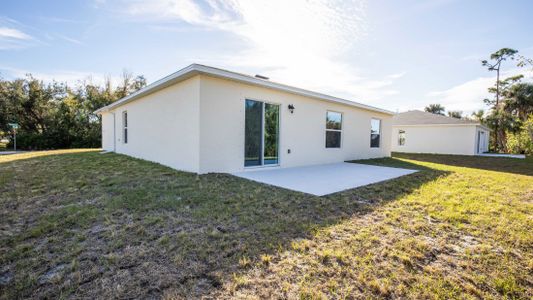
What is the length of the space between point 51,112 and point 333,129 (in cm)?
2282

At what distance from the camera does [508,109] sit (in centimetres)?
2195

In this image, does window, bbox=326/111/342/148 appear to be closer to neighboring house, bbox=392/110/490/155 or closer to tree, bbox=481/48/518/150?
neighboring house, bbox=392/110/490/155

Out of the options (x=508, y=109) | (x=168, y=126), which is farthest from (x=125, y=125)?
(x=508, y=109)

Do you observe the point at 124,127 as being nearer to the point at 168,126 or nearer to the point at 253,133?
the point at 168,126

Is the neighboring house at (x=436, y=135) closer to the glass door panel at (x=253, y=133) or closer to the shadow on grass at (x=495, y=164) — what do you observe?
the shadow on grass at (x=495, y=164)

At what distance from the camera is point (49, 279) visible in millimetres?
1917

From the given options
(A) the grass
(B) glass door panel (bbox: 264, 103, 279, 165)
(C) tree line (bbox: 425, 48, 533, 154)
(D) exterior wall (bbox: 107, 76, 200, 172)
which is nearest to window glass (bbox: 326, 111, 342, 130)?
(B) glass door panel (bbox: 264, 103, 279, 165)

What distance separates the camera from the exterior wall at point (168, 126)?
241 inches

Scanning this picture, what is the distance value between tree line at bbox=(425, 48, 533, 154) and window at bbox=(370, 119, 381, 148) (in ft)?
50.0

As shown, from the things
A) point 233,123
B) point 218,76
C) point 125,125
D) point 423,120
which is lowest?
point 233,123

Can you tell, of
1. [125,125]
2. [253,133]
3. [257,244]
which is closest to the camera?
[257,244]

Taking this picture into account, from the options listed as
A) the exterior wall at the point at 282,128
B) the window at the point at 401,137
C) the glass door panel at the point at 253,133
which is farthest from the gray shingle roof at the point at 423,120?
the glass door panel at the point at 253,133

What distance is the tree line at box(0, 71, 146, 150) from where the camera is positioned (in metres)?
18.8

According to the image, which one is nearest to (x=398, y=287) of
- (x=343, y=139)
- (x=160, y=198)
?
(x=160, y=198)
